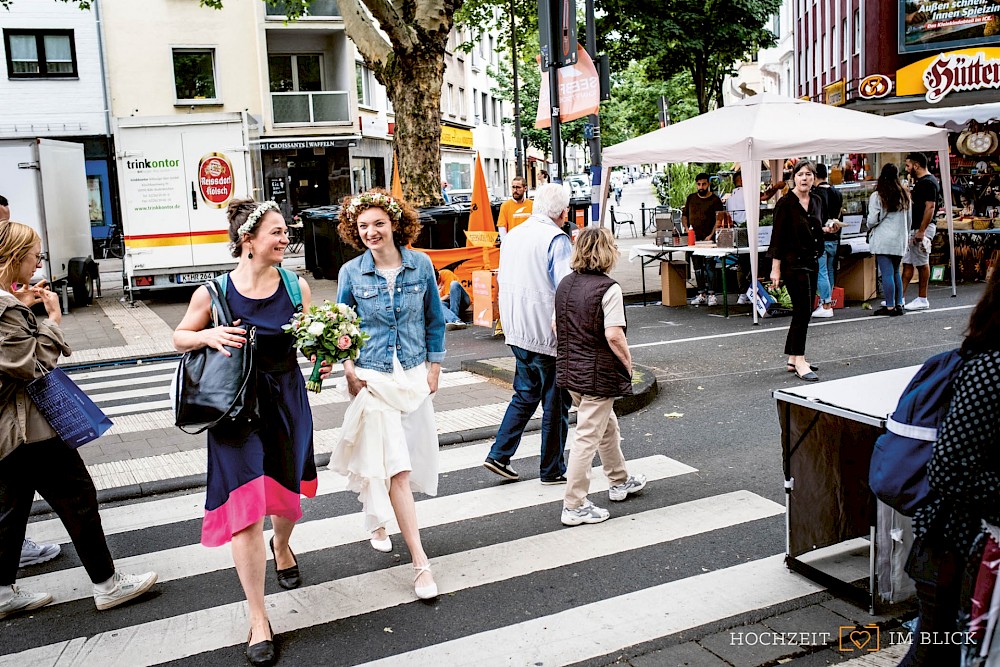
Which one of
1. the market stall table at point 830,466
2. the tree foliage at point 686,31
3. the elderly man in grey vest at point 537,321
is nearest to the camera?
the market stall table at point 830,466

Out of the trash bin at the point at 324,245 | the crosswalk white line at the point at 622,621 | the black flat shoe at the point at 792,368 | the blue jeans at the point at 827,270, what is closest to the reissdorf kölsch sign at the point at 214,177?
the trash bin at the point at 324,245

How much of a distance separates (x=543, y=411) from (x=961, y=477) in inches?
131

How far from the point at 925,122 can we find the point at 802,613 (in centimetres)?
1509

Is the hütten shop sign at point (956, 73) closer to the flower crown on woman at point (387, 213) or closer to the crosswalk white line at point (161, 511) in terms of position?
the crosswalk white line at point (161, 511)

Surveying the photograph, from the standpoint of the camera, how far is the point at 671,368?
923 cm

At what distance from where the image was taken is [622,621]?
3932mm

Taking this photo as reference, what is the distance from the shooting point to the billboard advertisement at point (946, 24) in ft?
77.0

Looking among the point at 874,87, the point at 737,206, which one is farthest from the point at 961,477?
the point at 874,87

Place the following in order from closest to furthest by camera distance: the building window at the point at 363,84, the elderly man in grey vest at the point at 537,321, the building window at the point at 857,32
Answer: the elderly man in grey vest at the point at 537,321, the building window at the point at 857,32, the building window at the point at 363,84

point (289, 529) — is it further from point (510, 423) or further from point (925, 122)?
point (925, 122)

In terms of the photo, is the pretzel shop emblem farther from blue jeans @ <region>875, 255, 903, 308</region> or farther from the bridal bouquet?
the bridal bouquet

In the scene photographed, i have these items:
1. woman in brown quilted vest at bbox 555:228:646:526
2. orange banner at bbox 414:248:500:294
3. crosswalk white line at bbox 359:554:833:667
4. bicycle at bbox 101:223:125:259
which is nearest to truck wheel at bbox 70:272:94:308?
orange banner at bbox 414:248:500:294

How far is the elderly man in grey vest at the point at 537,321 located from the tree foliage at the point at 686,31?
737 inches

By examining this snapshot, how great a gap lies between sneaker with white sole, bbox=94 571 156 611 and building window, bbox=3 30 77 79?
29911mm
